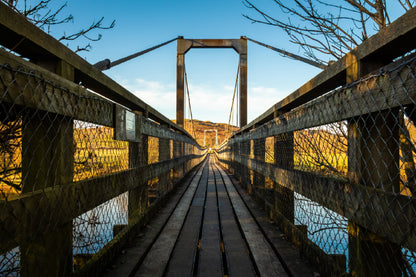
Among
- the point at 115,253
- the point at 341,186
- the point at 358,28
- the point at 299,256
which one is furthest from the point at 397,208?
the point at 358,28

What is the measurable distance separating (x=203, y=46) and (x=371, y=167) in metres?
13.5

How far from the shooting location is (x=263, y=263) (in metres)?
1.94

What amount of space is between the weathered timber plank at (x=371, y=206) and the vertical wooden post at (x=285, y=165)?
30.3 inches

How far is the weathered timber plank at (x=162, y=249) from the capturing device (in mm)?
1834

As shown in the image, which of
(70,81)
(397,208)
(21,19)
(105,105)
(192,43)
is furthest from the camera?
(192,43)

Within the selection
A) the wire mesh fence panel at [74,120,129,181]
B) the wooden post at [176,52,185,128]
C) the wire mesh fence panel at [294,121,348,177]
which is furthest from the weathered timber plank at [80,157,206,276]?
the wooden post at [176,52,185,128]

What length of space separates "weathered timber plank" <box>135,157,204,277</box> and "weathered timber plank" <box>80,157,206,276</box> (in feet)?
0.17

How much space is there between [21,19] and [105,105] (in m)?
0.70

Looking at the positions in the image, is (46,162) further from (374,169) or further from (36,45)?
(374,169)

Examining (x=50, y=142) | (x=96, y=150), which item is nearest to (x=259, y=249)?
(x=96, y=150)

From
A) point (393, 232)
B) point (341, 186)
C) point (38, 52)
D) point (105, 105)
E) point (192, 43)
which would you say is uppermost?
point (192, 43)

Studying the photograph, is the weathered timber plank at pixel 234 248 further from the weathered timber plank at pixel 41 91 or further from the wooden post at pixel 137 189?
the weathered timber plank at pixel 41 91

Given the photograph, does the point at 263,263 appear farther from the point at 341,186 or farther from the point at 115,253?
the point at 115,253

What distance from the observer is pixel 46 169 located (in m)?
1.17
